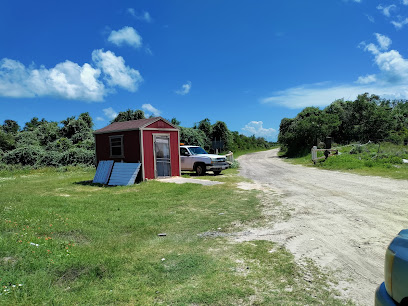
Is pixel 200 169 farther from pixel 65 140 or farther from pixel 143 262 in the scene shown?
pixel 65 140

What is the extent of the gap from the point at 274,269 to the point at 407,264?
250cm

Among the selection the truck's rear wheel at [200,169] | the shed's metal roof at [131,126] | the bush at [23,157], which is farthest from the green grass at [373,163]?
the bush at [23,157]

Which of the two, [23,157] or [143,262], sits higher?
[23,157]

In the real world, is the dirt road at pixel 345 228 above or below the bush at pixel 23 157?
below

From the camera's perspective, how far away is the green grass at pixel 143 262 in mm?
3379

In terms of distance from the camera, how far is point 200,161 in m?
17.6

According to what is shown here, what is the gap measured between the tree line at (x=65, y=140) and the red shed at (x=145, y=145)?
400 inches

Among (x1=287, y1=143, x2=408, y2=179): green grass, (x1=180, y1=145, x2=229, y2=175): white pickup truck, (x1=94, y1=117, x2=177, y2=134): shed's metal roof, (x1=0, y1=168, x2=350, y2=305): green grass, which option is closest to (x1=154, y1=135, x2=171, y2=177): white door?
(x1=94, y1=117, x2=177, y2=134): shed's metal roof

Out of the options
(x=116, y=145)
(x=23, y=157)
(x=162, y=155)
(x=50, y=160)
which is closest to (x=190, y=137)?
(x=50, y=160)

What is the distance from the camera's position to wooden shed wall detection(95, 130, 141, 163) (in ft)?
48.4

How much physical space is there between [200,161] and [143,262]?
13.2m

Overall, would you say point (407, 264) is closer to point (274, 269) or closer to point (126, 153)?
point (274, 269)

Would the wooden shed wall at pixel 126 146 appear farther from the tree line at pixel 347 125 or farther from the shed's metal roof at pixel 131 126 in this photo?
the tree line at pixel 347 125

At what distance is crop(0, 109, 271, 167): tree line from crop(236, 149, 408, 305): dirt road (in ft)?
62.6
